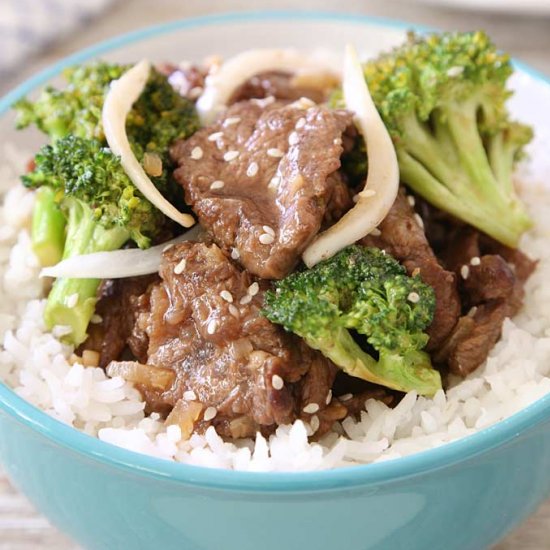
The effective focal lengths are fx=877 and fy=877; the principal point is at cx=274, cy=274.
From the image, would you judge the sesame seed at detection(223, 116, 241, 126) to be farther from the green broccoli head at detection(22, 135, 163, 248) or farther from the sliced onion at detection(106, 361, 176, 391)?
the sliced onion at detection(106, 361, 176, 391)

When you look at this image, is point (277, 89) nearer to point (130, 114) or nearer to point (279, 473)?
point (130, 114)

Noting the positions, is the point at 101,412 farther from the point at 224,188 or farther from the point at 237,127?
the point at 237,127

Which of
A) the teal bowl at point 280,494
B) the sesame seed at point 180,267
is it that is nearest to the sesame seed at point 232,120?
the sesame seed at point 180,267

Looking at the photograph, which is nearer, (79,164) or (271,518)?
(271,518)

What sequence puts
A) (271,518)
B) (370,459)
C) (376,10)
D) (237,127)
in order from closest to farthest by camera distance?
(271,518)
(370,459)
(237,127)
(376,10)

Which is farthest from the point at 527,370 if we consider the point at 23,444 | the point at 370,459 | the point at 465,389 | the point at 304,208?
the point at 23,444

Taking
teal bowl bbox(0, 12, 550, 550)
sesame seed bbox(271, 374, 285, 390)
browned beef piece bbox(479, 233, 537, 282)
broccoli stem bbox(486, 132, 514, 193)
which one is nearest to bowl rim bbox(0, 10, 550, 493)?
teal bowl bbox(0, 12, 550, 550)
